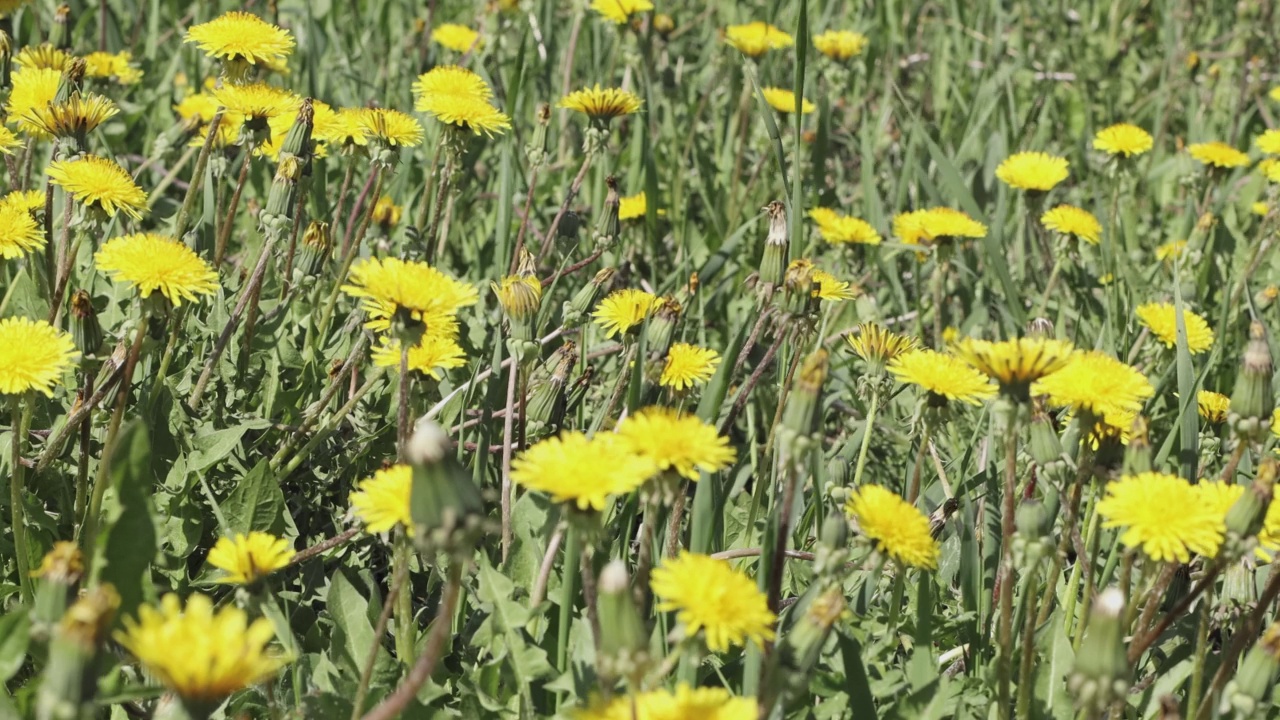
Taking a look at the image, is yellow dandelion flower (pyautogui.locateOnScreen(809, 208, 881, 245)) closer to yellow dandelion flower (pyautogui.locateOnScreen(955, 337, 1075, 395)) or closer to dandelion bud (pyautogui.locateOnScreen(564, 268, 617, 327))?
dandelion bud (pyautogui.locateOnScreen(564, 268, 617, 327))

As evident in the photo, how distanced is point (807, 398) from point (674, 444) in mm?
157

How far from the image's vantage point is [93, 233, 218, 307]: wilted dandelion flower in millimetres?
1656

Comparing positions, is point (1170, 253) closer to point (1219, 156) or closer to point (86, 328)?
point (1219, 156)

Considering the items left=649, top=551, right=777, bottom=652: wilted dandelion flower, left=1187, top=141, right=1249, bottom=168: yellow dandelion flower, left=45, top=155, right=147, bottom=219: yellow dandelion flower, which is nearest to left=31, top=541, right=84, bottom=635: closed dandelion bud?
left=649, top=551, right=777, bottom=652: wilted dandelion flower

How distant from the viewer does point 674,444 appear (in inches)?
51.9

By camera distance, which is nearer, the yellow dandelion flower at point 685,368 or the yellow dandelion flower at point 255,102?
the yellow dandelion flower at point 685,368

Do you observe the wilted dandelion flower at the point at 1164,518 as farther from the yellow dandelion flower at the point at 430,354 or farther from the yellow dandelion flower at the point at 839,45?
the yellow dandelion flower at the point at 839,45

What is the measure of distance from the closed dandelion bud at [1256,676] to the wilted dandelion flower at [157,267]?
1.35 metres

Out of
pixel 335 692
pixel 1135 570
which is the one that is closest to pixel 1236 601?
pixel 1135 570

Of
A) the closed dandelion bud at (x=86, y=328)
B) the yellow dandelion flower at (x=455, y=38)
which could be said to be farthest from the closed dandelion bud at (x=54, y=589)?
the yellow dandelion flower at (x=455, y=38)

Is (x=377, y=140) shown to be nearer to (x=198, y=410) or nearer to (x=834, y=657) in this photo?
(x=198, y=410)

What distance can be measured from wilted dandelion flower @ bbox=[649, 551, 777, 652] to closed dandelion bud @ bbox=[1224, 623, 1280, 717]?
0.53 metres

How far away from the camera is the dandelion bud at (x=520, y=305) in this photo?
1.84m

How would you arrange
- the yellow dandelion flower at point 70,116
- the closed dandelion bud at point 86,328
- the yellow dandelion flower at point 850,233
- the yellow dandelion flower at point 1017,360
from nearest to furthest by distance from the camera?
the yellow dandelion flower at point 1017,360 → the closed dandelion bud at point 86,328 → the yellow dandelion flower at point 70,116 → the yellow dandelion flower at point 850,233
